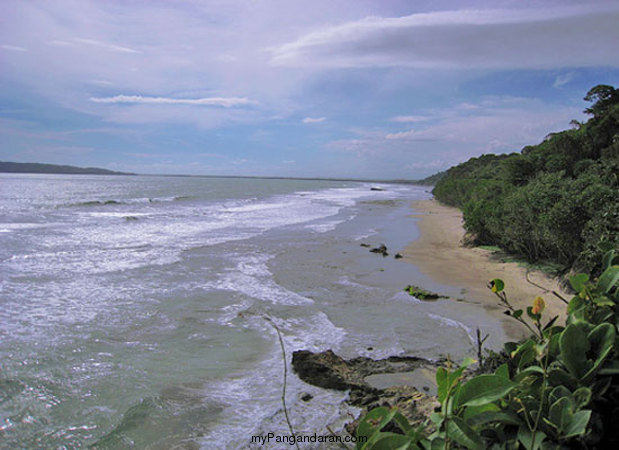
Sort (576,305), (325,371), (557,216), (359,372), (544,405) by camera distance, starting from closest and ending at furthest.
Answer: (544,405) → (576,305) → (325,371) → (359,372) → (557,216)

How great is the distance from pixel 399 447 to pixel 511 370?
1.98 ft

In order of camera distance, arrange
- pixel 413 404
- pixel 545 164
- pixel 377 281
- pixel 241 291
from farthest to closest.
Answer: pixel 545 164 → pixel 377 281 → pixel 241 291 → pixel 413 404

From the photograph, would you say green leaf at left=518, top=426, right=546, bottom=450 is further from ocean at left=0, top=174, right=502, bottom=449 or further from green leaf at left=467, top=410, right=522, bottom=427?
ocean at left=0, top=174, right=502, bottom=449

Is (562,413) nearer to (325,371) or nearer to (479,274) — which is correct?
(325,371)

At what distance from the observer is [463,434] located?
0.97 meters

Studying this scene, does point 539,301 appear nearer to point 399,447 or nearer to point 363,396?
point 399,447

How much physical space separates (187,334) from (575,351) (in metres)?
6.83

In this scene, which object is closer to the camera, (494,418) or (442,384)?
(494,418)

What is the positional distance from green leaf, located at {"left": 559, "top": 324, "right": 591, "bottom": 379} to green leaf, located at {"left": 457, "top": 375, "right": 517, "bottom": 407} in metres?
0.20

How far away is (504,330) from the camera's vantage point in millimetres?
7371

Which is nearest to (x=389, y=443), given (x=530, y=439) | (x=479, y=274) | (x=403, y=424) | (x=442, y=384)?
(x=403, y=424)

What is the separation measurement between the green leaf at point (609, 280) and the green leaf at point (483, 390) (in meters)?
0.49

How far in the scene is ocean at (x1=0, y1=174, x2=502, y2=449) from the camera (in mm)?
4438

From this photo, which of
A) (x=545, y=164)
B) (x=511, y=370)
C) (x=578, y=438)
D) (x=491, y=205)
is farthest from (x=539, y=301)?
(x=545, y=164)
